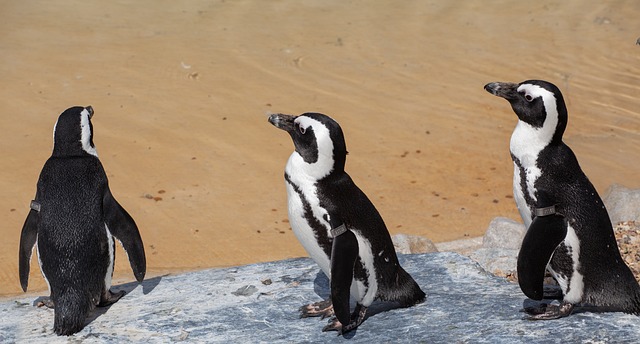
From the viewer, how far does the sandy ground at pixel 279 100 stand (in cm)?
827

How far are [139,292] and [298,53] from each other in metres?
7.55

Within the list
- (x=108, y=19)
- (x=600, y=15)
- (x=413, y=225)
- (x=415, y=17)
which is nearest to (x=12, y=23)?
(x=108, y=19)

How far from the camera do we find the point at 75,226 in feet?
15.6

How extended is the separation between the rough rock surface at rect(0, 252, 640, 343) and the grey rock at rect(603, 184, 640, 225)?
225cm

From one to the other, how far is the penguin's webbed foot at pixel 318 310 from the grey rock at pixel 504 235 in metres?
2.67

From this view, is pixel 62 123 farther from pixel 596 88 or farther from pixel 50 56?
pixel 596 88

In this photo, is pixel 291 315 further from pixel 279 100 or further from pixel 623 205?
pixel 279 100

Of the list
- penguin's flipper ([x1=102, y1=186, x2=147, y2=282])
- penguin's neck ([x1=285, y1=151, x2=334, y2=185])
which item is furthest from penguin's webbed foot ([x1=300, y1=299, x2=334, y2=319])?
penguin's flipper ([x1=102, y1=186, x2=147, y2=282])

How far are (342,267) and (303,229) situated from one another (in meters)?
Answer: 0.29

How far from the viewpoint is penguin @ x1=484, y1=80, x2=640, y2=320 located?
4.34 m

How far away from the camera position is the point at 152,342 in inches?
181

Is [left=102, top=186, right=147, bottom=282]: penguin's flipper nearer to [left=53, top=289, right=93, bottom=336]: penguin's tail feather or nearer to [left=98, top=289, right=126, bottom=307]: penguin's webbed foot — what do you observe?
[left=98, top=289, right=126, bottom=307]: penguin's webbed foot

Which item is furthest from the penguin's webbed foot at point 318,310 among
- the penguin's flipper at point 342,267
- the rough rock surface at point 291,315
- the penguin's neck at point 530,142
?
the penguin's neck at point 530,142

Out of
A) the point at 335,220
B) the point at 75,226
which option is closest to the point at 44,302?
the point at 75,226
